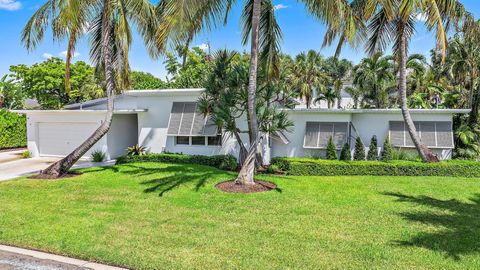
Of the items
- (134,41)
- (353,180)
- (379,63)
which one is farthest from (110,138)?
(379,63)

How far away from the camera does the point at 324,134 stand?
1816 cm

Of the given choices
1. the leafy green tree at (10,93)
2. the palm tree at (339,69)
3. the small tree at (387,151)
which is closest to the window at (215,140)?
the small tree at (387,151)

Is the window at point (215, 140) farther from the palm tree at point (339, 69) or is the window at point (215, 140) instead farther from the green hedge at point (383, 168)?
the palm tree at point (339, 69)

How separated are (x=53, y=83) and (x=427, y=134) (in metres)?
34.0

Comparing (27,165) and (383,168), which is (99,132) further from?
(383,168)

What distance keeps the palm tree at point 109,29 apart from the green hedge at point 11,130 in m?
14.6

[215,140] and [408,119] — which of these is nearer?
[408,119]

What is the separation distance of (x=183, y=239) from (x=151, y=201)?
362cm

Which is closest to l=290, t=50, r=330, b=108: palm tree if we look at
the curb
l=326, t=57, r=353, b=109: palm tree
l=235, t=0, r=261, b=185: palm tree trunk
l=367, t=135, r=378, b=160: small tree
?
l=326, t=57, r=353, b=109: palm tree

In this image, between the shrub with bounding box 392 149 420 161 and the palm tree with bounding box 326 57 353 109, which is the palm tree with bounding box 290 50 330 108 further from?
the shrub with bounding box 392 149 420 161

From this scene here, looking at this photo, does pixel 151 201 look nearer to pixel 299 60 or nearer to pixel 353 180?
pixel 353 180

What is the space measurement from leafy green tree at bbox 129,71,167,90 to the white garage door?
1358 cm

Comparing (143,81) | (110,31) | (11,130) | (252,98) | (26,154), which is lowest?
(26,154)

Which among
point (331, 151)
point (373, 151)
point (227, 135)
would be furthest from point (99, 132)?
point (373, 151)
